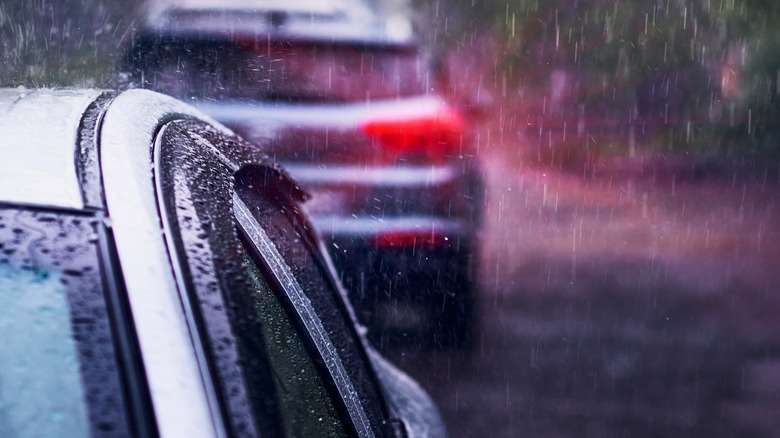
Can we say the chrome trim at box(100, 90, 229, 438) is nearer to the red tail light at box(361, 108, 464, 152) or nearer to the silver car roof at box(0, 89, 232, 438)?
the silver car roof at box(0, 89, 232, 438)

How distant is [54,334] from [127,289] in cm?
10

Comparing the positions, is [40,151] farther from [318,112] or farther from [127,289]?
[318,112]

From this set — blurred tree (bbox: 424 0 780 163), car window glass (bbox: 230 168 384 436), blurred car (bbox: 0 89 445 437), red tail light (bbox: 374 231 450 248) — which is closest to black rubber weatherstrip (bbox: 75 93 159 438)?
blurred car (bbox: 0 89 445 437)

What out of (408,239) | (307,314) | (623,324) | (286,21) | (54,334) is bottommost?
(623,324)

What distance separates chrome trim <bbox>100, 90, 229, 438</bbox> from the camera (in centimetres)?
109

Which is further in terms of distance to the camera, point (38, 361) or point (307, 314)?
point (307, 314)

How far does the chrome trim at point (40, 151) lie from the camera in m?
1.23

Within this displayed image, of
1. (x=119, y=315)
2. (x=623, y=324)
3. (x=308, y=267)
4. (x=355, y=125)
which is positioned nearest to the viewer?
(x=119, y=315)

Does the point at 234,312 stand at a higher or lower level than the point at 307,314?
higher

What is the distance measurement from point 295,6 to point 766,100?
943 cm

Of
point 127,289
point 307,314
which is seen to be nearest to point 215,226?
point 127,289

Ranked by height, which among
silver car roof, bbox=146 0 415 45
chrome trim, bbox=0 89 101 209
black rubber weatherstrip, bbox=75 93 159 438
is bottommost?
black rubber weatherstrip, bbox=75 93 159 438

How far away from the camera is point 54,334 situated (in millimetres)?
1144

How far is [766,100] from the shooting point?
42.5 ft
